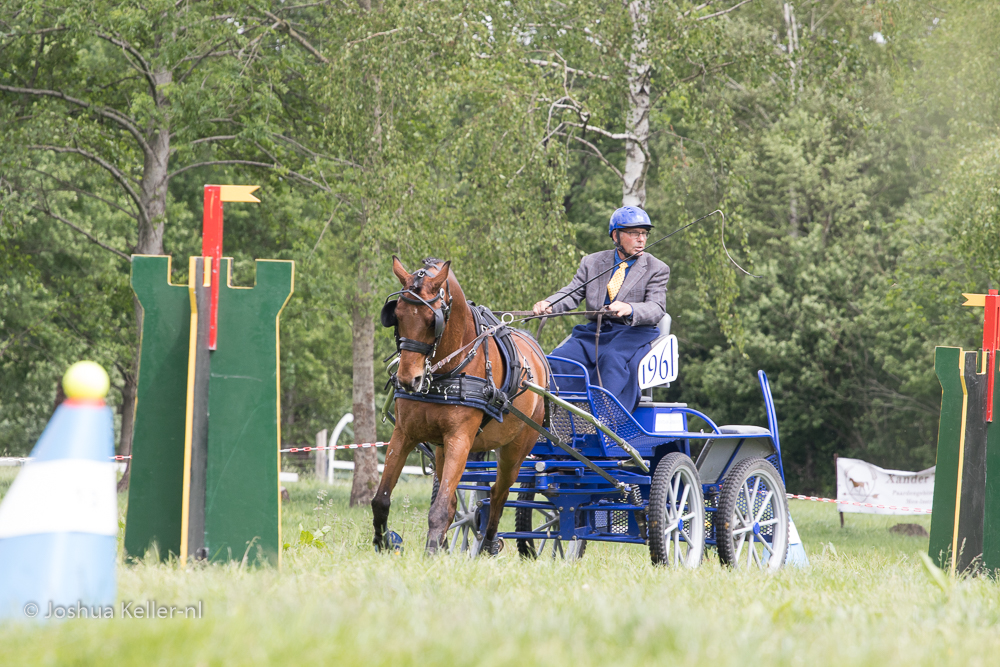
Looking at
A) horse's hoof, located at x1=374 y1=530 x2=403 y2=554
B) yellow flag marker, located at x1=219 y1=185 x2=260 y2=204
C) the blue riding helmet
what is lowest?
horse's hoof, located at x1=374 y1=530 x2=403 y2=554

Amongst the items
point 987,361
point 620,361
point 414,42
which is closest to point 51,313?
point 414,42

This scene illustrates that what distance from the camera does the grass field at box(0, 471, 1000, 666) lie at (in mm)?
2857

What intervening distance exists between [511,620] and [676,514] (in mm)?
3556

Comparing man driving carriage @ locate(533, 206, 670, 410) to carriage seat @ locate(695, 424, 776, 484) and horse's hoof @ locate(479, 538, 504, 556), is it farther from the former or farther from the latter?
horse's hoof @ locate(479, 538, 504, 556)

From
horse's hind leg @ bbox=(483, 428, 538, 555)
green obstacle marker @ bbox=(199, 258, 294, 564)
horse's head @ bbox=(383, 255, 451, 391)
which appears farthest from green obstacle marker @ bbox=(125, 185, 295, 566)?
horse's hind leg @ bbox=(483, 428, 538, 555)

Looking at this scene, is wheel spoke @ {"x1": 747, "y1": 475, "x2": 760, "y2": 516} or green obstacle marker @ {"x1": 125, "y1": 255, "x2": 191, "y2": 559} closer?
green obstacle marker @ {"x1": 125, "y1": 255, "x2": 191, "y2": 559}

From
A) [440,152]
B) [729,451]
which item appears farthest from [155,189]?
[729,451]

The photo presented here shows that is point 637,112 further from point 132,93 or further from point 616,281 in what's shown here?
point 132,93

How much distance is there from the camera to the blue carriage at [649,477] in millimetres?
6590

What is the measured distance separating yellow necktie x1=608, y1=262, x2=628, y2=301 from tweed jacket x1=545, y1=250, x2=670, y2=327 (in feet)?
0.12

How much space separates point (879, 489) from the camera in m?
17.3

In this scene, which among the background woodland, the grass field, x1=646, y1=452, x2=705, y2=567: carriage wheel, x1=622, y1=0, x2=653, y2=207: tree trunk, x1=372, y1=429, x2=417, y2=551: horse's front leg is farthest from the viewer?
x1=622, y1=0, x2=653, y2=207: tree trunk

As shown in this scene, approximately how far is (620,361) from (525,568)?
1951 millimetres

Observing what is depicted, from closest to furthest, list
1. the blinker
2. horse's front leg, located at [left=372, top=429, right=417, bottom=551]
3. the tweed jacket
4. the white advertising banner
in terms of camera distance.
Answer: the blinker, horse's front leg, located at [left=372, top=429, right=417, bottom=551], the tweed jacket, the white advertising banner
